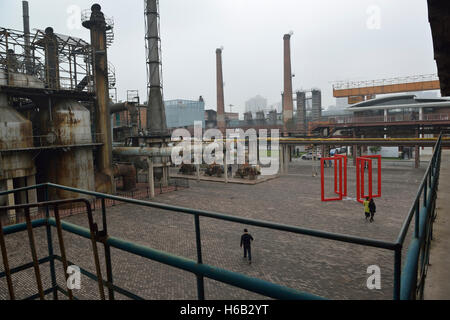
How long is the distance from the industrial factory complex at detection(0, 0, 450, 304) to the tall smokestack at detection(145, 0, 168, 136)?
0.38 feet

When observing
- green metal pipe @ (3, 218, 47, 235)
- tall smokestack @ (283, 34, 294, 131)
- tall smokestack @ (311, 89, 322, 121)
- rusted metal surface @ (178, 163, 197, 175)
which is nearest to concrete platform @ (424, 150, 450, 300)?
green metal pipe @ (3, 218, 47, 235)

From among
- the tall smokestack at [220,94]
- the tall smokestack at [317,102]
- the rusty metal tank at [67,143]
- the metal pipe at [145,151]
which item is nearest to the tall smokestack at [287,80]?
the tall smokestack at [317,102]

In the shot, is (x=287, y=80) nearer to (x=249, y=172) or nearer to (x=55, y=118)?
(x=249, y=172)

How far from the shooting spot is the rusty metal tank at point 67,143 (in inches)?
808

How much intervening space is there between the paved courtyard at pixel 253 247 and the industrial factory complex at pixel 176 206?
0.23ft

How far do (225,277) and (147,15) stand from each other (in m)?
32.9

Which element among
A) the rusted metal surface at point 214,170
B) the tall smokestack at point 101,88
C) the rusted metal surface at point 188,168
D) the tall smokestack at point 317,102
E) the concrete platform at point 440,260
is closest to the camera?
the concrete platform at point 440,260

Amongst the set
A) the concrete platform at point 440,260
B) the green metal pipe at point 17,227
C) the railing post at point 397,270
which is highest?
the railing post at point 397,270

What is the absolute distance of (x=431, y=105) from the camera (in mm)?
40719

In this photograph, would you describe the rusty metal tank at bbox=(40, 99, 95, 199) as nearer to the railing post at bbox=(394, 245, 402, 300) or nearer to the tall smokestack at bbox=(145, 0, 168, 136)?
the tall smokestack at bbox=(145, 0, 168, 136)

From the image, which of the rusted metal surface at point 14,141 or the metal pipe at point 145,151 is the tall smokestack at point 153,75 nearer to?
the metal pipe at point 145,151

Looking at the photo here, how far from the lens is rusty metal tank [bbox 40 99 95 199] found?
20531 millimetres

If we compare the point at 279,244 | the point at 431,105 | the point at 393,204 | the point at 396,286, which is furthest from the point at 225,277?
the point at 431,105

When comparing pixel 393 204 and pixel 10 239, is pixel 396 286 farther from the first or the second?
pixel 393 204
